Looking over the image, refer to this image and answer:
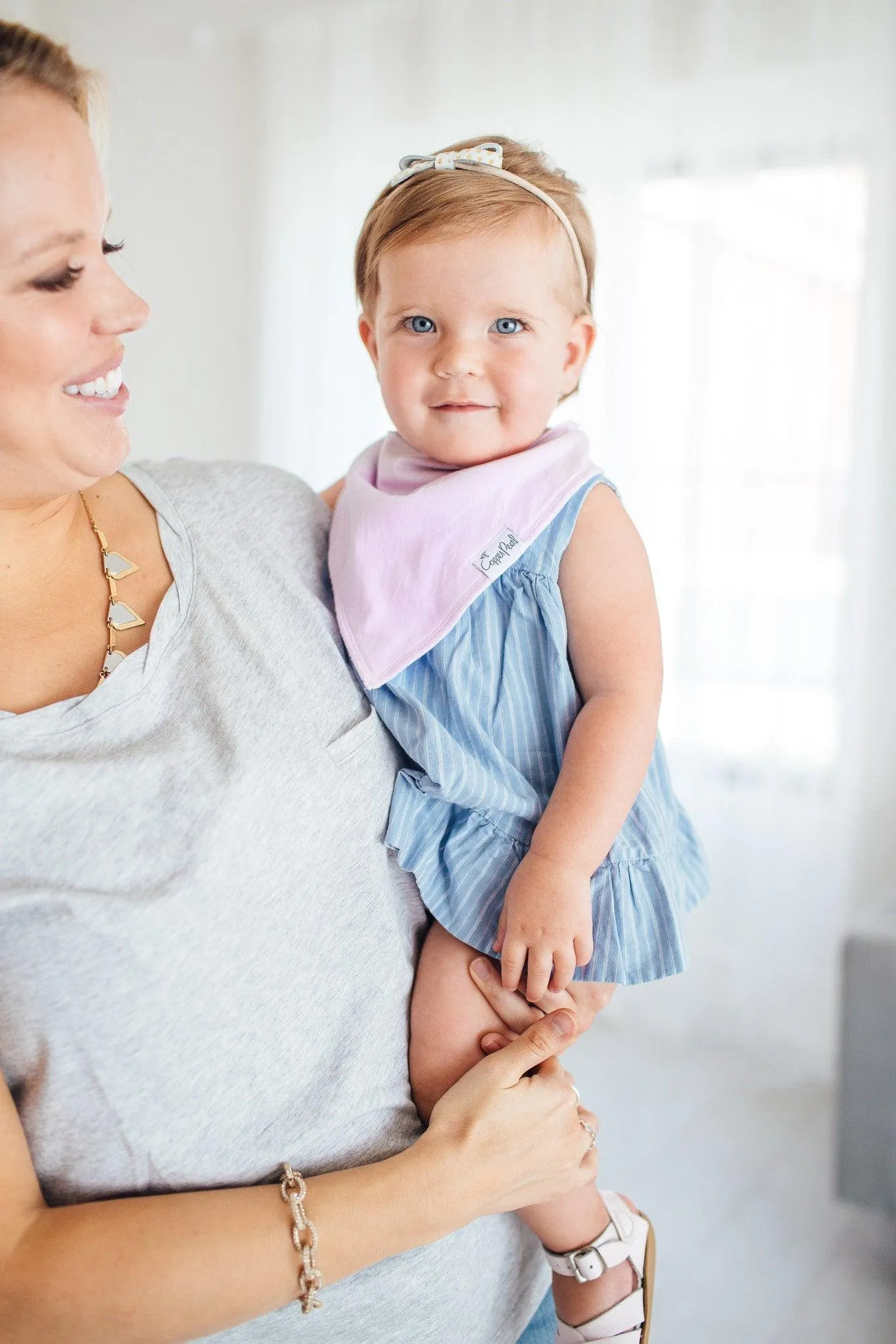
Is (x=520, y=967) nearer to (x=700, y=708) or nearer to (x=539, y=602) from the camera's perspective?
Answer: (x=539, y=602)

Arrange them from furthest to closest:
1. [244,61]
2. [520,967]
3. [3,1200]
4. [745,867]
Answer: [244,61], [745,867], [520,967], [3,1200]

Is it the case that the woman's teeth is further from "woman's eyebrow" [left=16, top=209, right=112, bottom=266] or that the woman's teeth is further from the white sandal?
the white sandal

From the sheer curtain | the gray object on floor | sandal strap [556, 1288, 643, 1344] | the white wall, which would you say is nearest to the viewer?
sandal strap [556, 1288, 643, 1344]

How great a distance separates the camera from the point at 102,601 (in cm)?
100

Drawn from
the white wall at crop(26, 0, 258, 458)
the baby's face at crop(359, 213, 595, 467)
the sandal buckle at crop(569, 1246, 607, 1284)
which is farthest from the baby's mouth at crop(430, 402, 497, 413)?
the white wall at crop(26, 0, 258, 458)

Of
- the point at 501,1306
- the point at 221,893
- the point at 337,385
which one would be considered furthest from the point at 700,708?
the point at 221,893

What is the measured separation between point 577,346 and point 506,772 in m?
0.50

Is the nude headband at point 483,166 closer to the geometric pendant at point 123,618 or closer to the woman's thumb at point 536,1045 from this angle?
the geometric pendant at point 123,618

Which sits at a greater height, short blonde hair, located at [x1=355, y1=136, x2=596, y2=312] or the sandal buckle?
short blonde hair, located at [x1=355, y1=136, x2=596, y2=312]

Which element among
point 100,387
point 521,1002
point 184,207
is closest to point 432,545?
point 100,387

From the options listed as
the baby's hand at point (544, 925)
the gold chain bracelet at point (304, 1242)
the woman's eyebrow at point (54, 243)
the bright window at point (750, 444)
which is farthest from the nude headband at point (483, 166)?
the bright window at point (750, 444)

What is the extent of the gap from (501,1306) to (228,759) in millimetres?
610

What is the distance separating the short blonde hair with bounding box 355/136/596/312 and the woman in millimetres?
320

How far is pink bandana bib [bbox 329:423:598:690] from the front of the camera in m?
1.06
